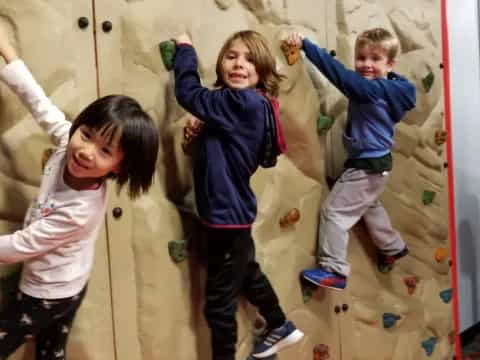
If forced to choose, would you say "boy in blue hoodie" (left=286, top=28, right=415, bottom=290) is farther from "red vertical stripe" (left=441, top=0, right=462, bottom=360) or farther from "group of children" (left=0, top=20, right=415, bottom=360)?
"red vertical stripe" (left=441, top=0, right=462, bottom=360)

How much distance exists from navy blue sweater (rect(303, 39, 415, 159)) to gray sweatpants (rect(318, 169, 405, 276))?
8 cm

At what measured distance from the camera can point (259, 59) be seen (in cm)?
153

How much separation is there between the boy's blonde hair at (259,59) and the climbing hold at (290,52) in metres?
0.28

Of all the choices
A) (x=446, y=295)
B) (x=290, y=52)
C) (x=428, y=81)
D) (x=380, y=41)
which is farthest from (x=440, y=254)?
(x=290, y=52)

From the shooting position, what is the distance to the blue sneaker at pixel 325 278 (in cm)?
192

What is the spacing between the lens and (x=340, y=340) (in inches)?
82.9

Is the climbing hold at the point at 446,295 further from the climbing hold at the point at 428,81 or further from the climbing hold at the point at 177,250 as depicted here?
the climbing hold at the point at 177,250

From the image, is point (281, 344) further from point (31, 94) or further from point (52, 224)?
point (31, 94)

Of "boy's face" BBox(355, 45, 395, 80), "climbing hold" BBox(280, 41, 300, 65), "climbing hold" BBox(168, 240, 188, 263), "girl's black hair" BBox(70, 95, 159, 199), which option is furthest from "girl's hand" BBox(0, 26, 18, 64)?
"boy's face" BBox(355, 45, 395, 80)

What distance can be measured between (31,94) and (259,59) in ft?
1.90

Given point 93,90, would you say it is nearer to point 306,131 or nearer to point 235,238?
point 235,238

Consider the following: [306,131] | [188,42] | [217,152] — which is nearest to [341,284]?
[306,131]

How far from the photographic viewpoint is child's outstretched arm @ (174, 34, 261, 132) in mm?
1456

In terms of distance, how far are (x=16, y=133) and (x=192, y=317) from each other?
681 millimetres
